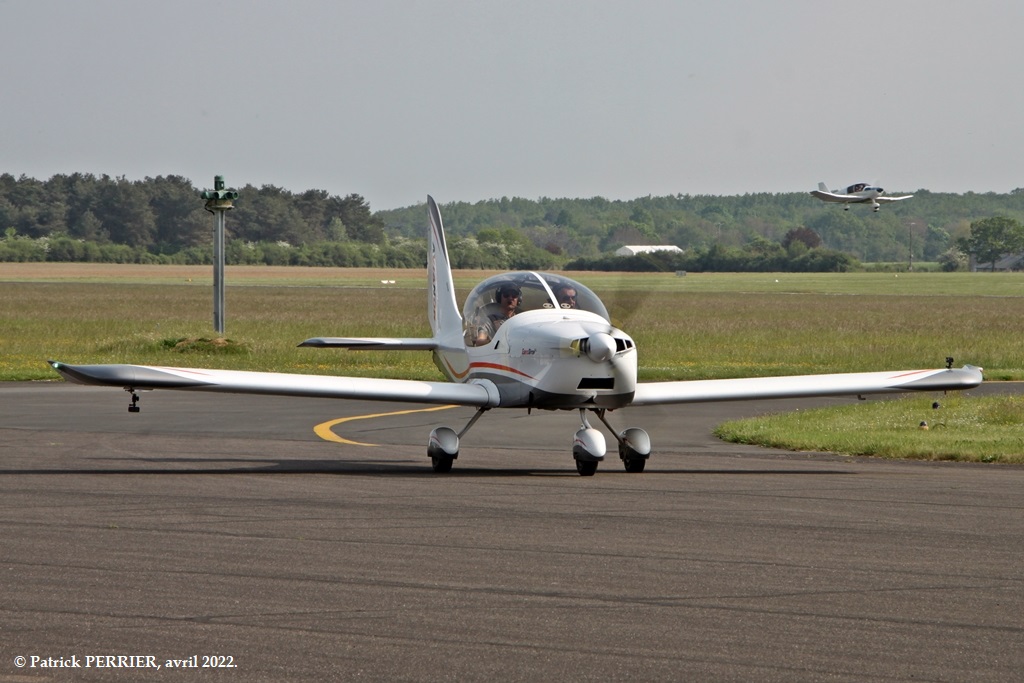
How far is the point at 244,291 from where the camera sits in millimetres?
102188

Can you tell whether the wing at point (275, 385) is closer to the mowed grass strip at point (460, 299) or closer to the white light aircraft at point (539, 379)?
the white light aircraft at point (539, 379)

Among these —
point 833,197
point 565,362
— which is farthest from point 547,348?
point 833,197

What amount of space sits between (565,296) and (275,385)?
3.34m

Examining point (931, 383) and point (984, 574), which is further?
point (931, 383)

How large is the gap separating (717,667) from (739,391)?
9.14 metres

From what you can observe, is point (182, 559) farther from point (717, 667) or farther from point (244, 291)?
point (244, 291)

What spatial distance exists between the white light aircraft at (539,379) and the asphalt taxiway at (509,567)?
754 millimetres

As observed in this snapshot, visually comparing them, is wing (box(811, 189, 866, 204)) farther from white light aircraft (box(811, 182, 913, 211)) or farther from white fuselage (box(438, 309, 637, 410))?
white fuselage (box(438, 309, 637, 410))

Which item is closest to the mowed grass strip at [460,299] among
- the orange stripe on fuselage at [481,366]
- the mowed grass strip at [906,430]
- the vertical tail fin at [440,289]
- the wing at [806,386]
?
the wing at [806,386]

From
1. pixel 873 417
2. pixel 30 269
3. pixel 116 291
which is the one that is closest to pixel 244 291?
pixel 116 291

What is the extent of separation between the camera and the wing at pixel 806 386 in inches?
589

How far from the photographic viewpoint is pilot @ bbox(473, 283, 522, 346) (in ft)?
48.6

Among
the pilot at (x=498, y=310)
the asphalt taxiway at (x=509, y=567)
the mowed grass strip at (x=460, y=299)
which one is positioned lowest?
the mowed grass strip at (x=460, y=299)

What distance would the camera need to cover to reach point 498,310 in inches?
588
